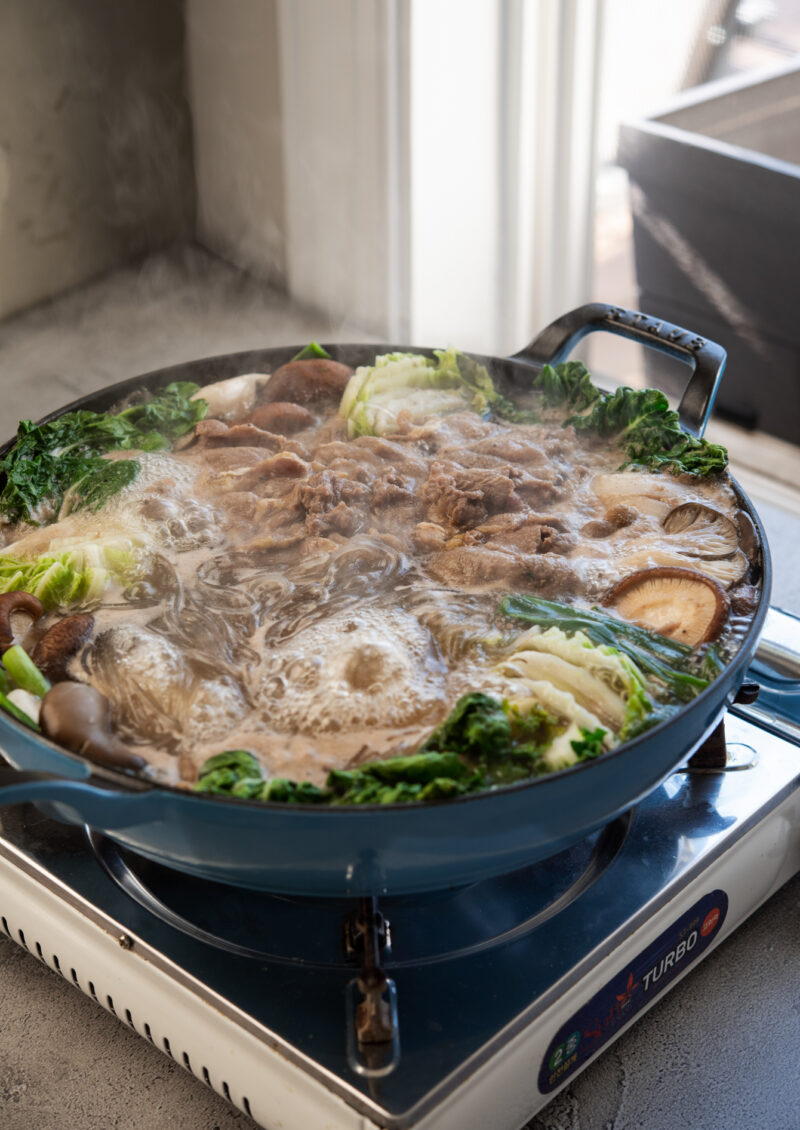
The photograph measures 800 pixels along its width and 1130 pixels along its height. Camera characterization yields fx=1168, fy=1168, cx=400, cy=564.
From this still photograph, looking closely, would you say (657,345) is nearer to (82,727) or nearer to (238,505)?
(238,505)

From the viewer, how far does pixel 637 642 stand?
4.86 feet

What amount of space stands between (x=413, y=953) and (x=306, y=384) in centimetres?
103

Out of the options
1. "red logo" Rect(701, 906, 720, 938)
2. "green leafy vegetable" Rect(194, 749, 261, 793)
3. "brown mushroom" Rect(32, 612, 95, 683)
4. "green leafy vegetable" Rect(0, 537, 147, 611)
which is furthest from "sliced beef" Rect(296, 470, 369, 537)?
"red logo" Rect(701, 906, 720, 938)

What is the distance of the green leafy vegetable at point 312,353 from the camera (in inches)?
83.9

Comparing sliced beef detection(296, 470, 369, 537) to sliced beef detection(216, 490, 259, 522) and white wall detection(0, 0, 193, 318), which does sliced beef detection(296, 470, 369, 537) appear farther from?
white wall detection(0, 0, 193, 318)

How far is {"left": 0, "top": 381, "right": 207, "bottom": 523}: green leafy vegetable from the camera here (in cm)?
180

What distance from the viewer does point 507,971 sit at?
142 cm

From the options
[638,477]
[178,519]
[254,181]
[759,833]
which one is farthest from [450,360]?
[254,181]

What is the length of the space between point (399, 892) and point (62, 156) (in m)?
2.76

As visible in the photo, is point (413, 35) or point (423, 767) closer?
point (423, 767)

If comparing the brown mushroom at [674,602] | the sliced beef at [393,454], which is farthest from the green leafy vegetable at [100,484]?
the brown mushroom at [674,602]

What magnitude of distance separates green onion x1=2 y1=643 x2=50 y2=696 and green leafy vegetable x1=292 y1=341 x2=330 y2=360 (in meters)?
0.91

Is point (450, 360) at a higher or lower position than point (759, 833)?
higher

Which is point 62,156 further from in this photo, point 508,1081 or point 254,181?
point 508,1081
